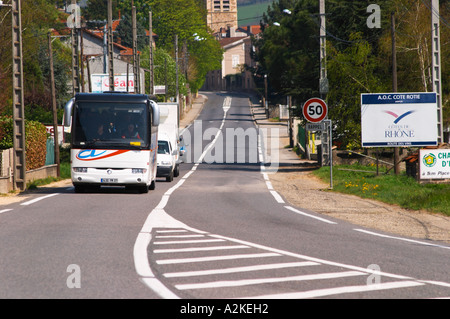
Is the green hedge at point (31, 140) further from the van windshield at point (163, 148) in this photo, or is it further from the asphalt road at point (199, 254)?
the asphalt road at point (199, 254)

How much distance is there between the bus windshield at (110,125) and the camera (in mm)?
20609

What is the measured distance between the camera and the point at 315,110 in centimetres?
2495

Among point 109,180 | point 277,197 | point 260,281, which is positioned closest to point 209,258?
point 260,281

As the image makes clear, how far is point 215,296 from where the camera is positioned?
24.0 ft

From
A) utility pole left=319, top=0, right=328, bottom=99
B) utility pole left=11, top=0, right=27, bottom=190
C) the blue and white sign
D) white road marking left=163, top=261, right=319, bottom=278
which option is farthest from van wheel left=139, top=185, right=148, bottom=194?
utility pole left=319, top=0, right=328, bottom=99

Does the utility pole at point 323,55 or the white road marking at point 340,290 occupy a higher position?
the utility pole at point 323,55

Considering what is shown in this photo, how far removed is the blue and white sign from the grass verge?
1599 mm

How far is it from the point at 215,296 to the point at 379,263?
10.2 feet

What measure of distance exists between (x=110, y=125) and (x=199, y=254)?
36.9 feet

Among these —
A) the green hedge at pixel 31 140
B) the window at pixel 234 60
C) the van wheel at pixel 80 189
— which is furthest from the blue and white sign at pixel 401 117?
the window at pixel 234 60

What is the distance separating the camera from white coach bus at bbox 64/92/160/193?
20.6m

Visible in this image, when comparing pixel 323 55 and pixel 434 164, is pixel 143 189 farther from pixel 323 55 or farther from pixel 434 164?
pixel 323 55

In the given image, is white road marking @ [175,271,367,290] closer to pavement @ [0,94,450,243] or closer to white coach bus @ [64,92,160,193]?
pavement @ [0,94,450,243]

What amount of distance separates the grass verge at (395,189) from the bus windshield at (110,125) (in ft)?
23.5
